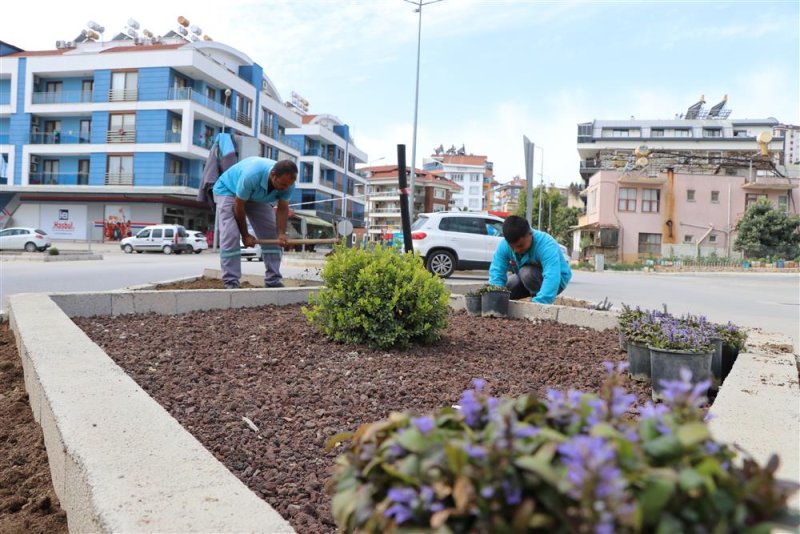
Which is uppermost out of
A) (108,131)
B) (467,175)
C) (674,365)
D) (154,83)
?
(467,175)

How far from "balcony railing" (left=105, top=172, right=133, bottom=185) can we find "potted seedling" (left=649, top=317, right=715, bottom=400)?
43.6 metres

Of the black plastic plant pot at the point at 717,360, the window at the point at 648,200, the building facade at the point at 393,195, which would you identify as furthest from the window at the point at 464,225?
the building facade at the point at 393,195

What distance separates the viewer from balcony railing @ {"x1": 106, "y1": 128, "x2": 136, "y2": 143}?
41.4 m

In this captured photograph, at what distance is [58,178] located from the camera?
4312cm

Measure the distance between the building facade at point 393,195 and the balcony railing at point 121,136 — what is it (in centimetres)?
4095

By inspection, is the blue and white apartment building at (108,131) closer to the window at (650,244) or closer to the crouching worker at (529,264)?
the window at (650,244)

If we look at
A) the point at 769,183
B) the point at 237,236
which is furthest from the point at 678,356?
the point at 769,183

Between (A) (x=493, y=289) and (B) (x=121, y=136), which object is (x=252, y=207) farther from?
(B) (x=121, y=136)

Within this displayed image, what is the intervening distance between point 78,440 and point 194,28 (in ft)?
185

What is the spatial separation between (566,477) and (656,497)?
111 mm

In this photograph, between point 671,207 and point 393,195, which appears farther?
point 393,195

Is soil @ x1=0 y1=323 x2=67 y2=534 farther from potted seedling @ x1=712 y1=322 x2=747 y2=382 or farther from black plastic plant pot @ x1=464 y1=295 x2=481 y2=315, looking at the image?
black plastic plant pot @ x1=464 y1=295 x2=481 y2=315

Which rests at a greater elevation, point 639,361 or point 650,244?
point 650,244

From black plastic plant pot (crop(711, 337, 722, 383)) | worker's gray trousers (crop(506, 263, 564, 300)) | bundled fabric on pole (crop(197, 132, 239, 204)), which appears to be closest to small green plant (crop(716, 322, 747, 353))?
black plastic plant pot (crop(711, 337, 722, 383))
